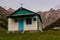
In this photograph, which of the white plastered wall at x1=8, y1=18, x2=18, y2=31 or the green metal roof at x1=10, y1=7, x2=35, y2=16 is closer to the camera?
the green metal roof at x1=10, y1=7, x2=35, y2=16

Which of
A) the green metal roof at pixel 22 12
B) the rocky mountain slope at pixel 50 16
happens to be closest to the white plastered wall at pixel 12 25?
the green metal roof at pixel 22 12

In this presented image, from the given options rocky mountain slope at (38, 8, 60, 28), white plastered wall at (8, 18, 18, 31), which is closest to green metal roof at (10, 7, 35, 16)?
white plastered wall at (8, 18, 18, 31)

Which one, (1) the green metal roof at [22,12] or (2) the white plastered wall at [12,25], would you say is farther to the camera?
(2) the white plastered wall at [12,25]

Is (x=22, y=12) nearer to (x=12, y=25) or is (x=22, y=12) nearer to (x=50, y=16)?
(x=12, y=25)

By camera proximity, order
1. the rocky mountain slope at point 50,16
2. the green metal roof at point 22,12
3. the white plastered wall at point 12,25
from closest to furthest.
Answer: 1. the green metal roof at point 22,12
2. the white plastered wall at point 12,25
3. the rocky mountain slope at point 50,16

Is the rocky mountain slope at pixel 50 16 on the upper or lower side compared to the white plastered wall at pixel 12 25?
upper

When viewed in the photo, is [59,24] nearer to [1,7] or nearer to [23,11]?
[1,7]

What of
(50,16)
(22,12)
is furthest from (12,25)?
(50,16)

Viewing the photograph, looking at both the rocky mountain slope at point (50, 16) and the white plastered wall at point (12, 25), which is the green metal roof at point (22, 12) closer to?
the white plastered wall at point (12, 25)

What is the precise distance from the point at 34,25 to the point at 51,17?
55.8 meters

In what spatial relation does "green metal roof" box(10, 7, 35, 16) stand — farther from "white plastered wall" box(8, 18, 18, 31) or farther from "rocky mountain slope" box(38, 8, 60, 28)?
"rocky mountain slope" box(38, 8, 60, 28)

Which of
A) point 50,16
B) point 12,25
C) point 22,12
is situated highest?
point 50,16

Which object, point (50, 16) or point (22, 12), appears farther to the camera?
point (50, 16)

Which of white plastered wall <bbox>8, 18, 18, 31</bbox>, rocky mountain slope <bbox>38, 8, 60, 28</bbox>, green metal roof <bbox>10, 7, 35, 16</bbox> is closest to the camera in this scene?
green metal roof <bbox>10, 7, 35, 16</bbox>
